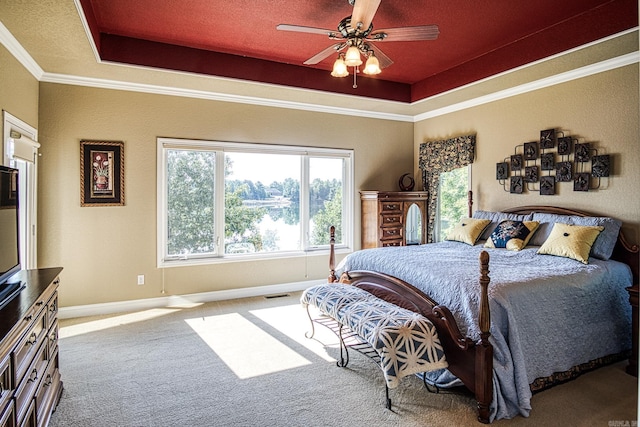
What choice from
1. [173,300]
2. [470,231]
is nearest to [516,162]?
[470,231]

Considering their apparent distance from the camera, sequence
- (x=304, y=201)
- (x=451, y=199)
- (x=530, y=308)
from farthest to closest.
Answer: (x=451, y=199) < (x=304, y=201) < (x=530, y=308)

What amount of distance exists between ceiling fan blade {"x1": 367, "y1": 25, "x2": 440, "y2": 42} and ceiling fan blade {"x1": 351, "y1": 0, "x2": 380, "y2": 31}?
0.14m

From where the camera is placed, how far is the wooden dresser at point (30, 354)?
1.56m

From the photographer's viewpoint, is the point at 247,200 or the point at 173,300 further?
the point at 247,200

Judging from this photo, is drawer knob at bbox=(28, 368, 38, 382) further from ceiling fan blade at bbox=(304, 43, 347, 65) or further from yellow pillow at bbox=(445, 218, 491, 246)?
yellow pillow at bbox=(445, 218, 491, 246)

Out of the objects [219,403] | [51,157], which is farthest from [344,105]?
[219,403]

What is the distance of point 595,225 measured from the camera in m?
3.60

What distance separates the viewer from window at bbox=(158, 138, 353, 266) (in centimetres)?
482

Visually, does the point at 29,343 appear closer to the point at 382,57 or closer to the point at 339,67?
the point at 339,67

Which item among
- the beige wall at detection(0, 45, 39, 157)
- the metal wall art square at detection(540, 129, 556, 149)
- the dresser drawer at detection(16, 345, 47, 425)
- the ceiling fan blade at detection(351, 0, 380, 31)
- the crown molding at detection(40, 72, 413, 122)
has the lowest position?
the dresser drawer at detection(16, 345, 47, 425)

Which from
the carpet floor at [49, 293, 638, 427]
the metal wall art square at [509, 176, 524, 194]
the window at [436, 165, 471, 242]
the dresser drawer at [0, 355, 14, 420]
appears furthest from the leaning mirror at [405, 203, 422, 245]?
the dresser drawer at [0, 355, 14, 420]

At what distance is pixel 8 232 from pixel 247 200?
3130 mm

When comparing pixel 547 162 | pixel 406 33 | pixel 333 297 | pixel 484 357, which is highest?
pixel 406 33

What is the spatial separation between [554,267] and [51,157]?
197 inches
